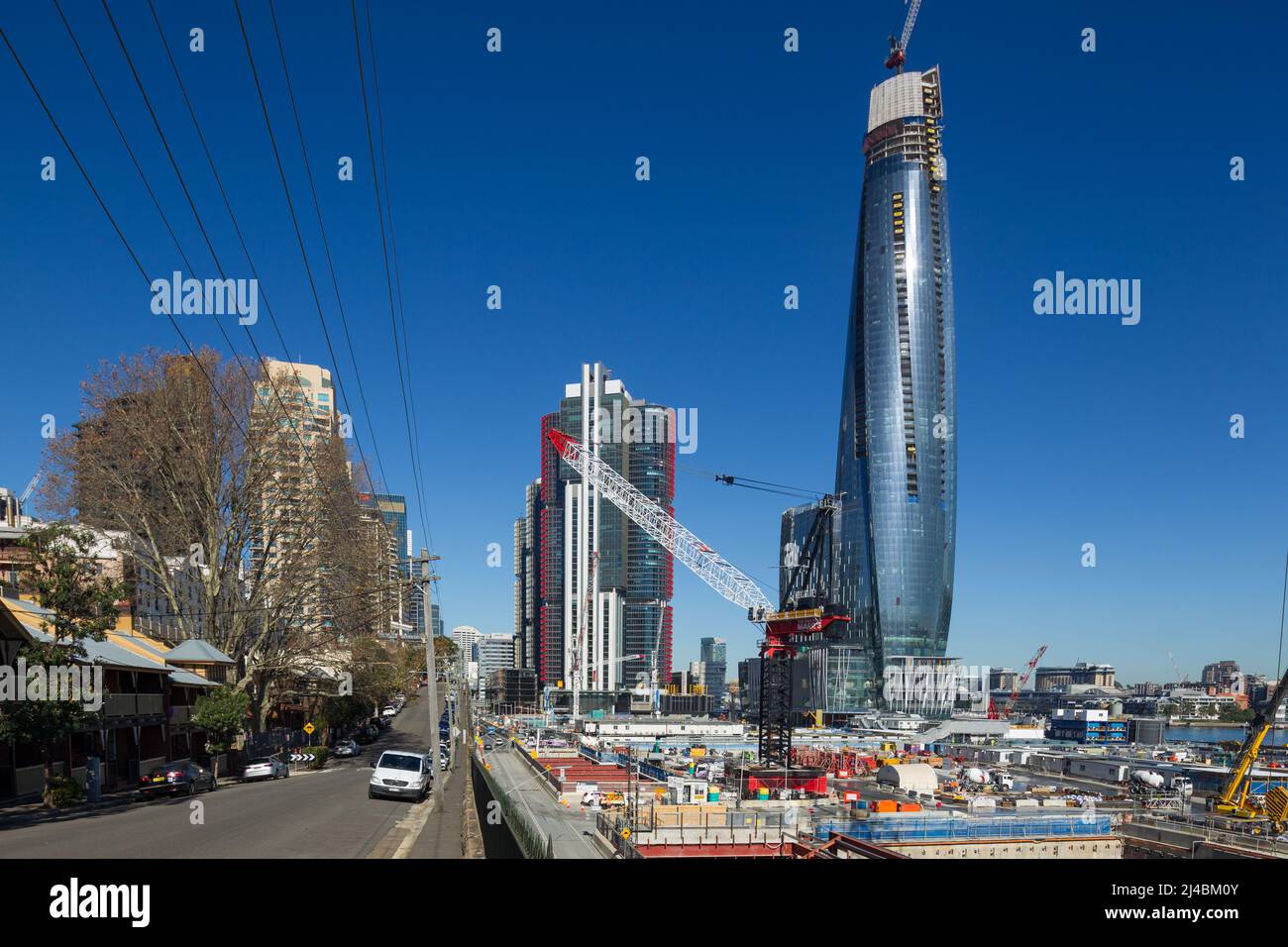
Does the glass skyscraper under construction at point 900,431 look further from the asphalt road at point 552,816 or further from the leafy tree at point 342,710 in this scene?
the asphalt road at point 552,816

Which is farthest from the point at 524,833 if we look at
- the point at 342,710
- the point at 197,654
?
the point at 342,710

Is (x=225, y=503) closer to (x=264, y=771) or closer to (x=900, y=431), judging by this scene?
(x=264, y=771)

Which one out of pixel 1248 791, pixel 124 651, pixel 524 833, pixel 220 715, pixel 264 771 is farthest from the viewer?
pixel 1248 791

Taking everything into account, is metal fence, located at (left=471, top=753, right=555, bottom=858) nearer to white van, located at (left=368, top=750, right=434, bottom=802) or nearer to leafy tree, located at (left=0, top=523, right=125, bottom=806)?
white van, located at (left=368, top=750, right=434, bottom=802)

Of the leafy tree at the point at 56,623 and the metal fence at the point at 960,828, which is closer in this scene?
the leafy tree at the point at 56,623

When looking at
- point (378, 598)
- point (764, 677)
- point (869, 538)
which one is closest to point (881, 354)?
point (869, 538)

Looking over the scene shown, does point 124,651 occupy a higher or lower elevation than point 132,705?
higher

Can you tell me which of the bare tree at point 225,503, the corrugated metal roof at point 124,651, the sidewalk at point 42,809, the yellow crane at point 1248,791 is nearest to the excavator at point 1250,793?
the yellow crane at point 1248,791
